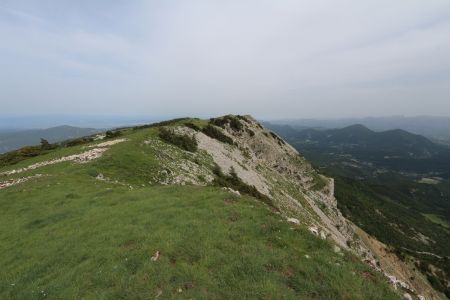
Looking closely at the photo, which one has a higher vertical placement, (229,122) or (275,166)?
(229,122)

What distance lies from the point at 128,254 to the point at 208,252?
3527 mm

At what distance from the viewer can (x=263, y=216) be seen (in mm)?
16859

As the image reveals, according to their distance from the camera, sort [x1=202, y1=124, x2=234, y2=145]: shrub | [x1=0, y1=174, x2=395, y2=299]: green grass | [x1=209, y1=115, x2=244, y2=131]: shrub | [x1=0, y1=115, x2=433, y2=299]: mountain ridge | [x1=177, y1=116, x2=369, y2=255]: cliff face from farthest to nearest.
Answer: [x1=209, y1=115, x2=244, y2=131]: shrub < [x1=202, y1=124, x2=234, y2=145]: shrub < [x1=177, y1=116, x2=369, y2=255]: cliff face < [x1=0, y1=115, x2=433, y2=299]: mountain ridge < [x1=0, y1=174, x2=395, y2=299]: green grass

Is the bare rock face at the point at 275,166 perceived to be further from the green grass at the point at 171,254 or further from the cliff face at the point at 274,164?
the green grass at the point at 171,254

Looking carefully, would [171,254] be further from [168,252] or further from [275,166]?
[275,166]

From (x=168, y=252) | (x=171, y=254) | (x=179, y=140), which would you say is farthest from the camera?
(x=179, y=140)

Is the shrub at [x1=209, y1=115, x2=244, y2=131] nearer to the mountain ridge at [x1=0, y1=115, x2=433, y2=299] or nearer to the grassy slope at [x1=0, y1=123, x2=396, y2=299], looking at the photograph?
the mountain ridge at [x1=0, y1=115, x2=433, y2=299]

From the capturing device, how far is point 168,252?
1366 cm

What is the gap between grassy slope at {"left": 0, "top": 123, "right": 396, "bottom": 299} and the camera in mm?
11664

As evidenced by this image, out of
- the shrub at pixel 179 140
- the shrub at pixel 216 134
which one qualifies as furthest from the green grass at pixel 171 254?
the shrub at pixel 216 134

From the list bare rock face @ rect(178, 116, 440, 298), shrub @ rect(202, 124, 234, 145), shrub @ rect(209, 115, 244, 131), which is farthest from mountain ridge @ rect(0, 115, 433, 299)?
shrub @ rect(209, 115, 244, 131)

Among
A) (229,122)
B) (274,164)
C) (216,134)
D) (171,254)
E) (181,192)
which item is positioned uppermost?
(229,122)

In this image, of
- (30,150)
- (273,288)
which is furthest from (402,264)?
(30,150)

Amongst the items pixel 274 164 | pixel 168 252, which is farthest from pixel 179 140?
pixel 274 164
